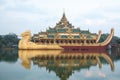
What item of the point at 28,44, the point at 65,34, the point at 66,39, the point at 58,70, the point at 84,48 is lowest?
the point at 84,48

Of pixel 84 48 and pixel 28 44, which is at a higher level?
pixel 28 44

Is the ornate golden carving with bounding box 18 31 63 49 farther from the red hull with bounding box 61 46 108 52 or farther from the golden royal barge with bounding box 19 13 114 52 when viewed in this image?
the red hull with bounding box 61 46 108 52

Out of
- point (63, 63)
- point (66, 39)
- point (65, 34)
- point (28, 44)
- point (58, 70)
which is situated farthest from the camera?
point (65, 34)

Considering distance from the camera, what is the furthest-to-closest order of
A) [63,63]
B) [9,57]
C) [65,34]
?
[65,34], [9,57], [63,63]

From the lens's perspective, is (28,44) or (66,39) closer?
(28,44)

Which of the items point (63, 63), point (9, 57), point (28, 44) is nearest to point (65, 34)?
point (28, 44)

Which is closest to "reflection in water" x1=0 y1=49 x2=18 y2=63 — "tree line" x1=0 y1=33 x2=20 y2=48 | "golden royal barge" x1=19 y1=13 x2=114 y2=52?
"golden royal barge" x1=19 y1=13 x2=114 y2=52

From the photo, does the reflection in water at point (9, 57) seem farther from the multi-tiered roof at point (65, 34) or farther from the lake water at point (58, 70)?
the multi-tiered roof at point (65, 34)

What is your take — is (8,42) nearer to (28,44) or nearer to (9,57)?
(28,44)

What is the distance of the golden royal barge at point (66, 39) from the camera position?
146ft

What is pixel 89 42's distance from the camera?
160 feet

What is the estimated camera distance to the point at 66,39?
47.5 metres

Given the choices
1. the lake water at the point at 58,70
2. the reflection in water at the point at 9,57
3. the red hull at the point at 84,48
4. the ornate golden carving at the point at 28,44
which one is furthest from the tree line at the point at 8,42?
the lake water at the point at 58,70

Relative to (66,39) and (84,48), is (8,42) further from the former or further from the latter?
(84,48)
